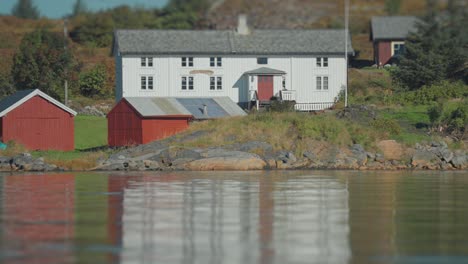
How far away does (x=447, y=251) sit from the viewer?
961 inches

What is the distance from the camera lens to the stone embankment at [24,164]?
56125 millimetres

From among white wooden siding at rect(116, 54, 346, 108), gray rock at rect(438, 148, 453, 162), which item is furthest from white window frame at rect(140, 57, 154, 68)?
gray rock at rect(438, 148, 453, 162)

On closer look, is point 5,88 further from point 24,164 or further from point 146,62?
point 24,164

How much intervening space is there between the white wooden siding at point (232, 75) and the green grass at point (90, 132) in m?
5.00

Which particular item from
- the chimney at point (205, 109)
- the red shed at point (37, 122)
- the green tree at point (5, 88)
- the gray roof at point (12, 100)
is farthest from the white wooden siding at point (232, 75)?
the red shed at point (37, 122)

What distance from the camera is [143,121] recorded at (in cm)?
6431

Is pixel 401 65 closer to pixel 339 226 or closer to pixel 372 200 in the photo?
pixel 372 200

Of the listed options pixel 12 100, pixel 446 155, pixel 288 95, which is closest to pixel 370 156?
pixel 446 155

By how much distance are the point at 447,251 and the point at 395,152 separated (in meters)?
37.1

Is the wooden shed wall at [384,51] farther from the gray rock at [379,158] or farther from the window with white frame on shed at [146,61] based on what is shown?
the gray rock at [379,158]

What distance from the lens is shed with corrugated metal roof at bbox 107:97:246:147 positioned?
64.4 metres

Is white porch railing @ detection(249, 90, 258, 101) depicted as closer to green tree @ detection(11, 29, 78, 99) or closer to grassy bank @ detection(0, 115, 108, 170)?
grassy bank @ detection(0, 115, 108, 170)

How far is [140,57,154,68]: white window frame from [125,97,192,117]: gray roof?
1451 centimetres

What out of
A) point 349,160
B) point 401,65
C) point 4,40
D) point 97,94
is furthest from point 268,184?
point 4,40
